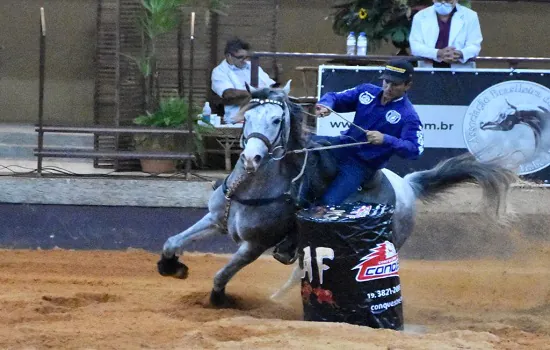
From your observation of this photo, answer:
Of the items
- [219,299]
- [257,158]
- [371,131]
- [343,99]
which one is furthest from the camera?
[343,99]

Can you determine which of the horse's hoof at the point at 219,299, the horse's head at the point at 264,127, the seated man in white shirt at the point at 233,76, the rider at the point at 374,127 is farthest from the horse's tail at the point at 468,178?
the seated man in white shirt at the point at 233,76

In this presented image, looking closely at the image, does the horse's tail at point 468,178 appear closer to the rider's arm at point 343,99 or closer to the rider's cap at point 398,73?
the rider's arm at point 343,99

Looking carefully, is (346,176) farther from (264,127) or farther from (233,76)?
(233,76)

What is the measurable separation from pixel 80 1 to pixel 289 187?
7.56 m

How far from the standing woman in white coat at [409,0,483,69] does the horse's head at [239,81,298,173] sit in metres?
3.65

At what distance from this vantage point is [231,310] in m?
7.61

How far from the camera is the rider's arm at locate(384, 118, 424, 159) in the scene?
7.48m

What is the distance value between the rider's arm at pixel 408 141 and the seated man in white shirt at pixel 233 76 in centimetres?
460

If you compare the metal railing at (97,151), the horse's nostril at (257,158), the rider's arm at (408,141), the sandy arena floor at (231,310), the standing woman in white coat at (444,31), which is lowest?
the sandy arena floor at (231,310)

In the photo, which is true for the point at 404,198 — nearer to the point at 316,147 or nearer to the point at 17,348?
the point at 316,147

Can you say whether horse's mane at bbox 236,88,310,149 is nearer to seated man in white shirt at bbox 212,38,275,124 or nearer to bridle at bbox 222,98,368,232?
bridle at bbox 222,98,368,232

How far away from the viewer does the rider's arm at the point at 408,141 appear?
24.6ft

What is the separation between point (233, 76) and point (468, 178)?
439 cm

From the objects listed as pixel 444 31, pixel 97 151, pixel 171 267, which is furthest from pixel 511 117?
pixel 97 151
